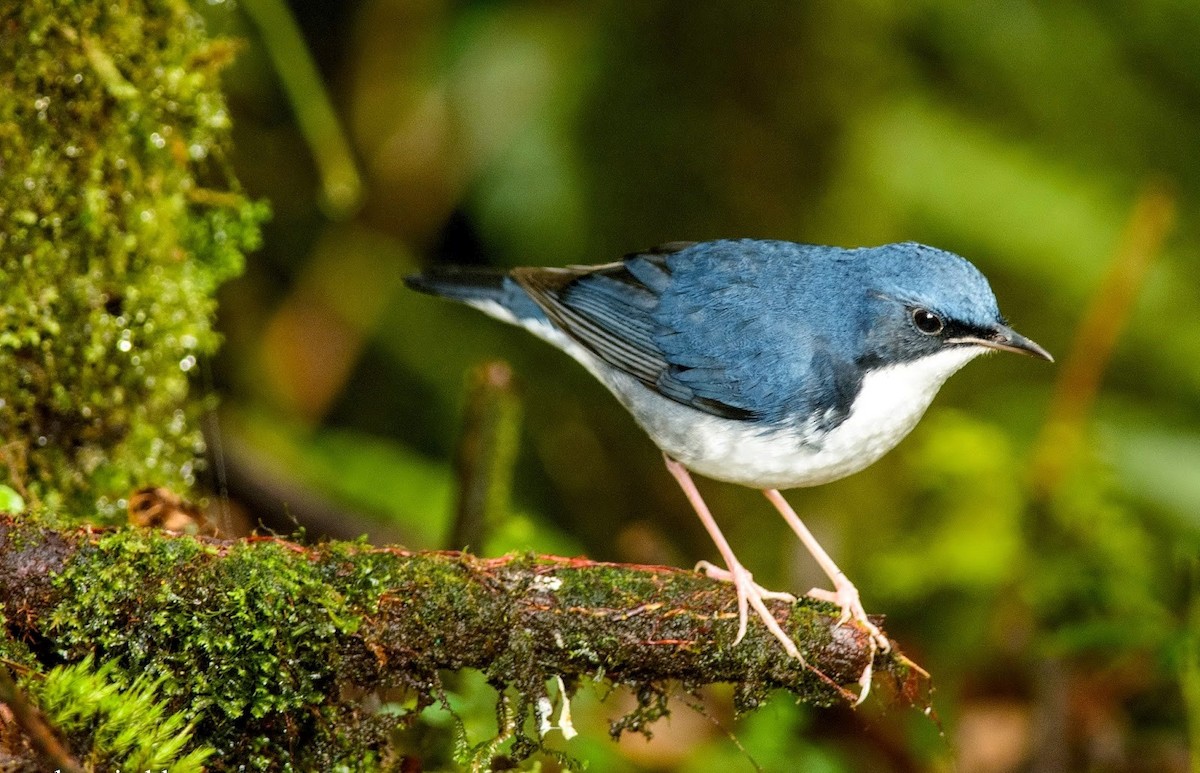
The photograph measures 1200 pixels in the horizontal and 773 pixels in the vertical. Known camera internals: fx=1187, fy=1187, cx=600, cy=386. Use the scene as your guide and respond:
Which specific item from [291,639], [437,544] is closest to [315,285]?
[437,544]

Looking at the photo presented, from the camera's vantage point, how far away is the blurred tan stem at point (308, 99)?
5.67m

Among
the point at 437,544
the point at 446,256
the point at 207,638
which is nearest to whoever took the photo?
the point at 207,638

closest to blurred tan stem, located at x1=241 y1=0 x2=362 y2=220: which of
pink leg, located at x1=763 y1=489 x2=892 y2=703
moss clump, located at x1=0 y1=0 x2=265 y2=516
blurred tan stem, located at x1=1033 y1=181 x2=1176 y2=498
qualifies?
moss clump, located at x1=0 y1=0 x2=265 y2=516

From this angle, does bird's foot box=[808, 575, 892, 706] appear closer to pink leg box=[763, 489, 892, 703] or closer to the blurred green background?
pink leg box=[763, 489, 892, 703]

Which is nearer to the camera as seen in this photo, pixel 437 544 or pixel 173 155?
pixel 173 155

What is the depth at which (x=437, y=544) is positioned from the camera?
5.89m

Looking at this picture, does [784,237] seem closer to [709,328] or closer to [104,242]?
[709,328]

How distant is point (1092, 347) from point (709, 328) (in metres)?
3.14

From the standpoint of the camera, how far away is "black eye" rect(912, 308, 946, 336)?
3.85 m

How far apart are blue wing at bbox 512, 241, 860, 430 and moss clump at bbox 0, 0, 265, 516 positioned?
4.25 feet

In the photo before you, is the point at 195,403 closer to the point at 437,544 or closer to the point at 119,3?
the point at 119,3

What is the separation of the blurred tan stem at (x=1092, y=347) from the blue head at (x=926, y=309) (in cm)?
248

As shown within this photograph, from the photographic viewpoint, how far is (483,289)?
15.9ft

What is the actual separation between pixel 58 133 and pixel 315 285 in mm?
3862
